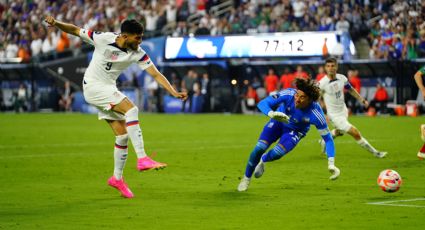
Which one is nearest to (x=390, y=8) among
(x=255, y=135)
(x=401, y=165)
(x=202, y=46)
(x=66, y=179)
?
(x=202, y=46)

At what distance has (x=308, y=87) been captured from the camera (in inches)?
513

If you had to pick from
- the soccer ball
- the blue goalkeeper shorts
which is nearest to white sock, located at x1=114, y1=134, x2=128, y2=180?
the blue goalkeeper shorts

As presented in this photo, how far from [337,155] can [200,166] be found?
370 centimetres

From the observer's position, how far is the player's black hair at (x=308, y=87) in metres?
13.0

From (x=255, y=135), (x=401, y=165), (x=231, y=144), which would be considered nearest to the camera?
(x=401, y=165)

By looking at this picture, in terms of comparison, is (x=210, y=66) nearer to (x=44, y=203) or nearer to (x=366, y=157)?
(x=366, y=157)

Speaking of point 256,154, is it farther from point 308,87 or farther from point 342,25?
point 342,25

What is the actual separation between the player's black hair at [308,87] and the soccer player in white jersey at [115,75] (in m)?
1.61

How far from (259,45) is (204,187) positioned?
23415mm

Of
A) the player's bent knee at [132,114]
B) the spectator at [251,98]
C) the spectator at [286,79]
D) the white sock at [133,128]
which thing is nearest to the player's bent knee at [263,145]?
the white sock at [133,128]

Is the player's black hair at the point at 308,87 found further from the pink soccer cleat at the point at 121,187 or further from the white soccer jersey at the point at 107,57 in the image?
the pink soccer cleat at the point at 121,187

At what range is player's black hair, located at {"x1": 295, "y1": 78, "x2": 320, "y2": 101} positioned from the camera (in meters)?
13.0

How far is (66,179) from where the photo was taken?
15.9 metres

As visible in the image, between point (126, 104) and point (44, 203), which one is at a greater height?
point (126, 104)
